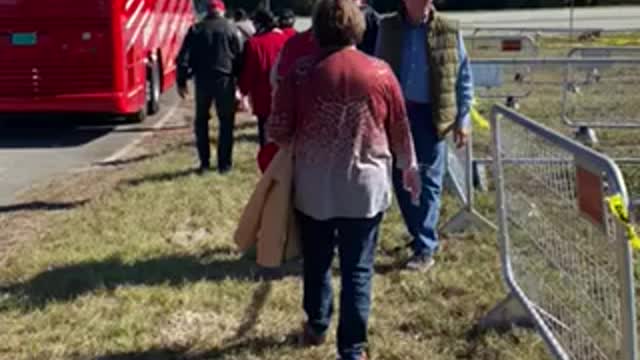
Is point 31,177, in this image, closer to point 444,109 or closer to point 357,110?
point 444,109

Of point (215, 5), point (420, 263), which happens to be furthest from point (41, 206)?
point (420, 263)

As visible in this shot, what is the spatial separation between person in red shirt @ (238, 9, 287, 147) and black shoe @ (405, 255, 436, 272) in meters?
2.94

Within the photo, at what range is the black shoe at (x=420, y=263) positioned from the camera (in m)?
7.30

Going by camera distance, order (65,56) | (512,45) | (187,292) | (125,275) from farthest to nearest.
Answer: (512,45)
(65,56)
(125,275)
(187,292)

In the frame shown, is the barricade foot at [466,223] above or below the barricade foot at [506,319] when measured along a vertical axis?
below

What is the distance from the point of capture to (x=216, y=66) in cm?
1126

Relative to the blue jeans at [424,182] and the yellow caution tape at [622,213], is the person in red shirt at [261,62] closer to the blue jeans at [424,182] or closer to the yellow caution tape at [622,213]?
the blue jeans at [424,182]

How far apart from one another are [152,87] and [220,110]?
261 inches

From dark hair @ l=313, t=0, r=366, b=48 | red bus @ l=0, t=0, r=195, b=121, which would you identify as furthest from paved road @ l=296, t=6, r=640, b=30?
dark hair @ l=313, t=0, r=366, b=48

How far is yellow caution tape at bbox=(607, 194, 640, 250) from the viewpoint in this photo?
144 inches

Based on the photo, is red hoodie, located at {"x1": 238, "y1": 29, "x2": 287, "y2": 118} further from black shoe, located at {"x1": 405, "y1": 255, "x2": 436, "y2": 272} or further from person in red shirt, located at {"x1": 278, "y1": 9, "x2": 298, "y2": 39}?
black shoe, located at {"x1": 405, "y1": 255, "x2": 436, "y2": 272}

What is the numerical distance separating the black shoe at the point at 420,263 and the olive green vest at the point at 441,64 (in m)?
0.87

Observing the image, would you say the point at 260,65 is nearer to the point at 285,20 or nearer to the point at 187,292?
the point at 285,20

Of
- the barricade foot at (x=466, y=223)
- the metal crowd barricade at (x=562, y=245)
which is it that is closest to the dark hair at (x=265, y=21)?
the barricade foot at (x=466, y=223)
